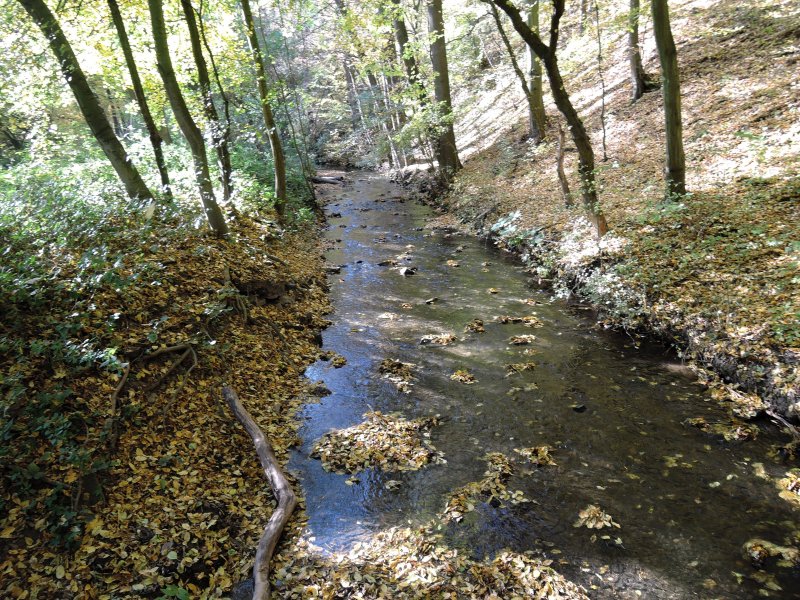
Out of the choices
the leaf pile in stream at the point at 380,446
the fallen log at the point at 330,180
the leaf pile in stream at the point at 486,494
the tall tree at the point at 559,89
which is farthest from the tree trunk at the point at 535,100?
the fallen log at the point at 330,180

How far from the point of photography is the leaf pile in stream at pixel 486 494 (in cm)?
511

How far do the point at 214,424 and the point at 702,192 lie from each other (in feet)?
32.9

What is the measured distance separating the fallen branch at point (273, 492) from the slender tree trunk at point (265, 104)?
9.86 metres

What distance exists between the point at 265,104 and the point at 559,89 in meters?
8.78

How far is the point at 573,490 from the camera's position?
5.23m

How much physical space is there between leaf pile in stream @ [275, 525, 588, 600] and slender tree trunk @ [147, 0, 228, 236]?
7.19m

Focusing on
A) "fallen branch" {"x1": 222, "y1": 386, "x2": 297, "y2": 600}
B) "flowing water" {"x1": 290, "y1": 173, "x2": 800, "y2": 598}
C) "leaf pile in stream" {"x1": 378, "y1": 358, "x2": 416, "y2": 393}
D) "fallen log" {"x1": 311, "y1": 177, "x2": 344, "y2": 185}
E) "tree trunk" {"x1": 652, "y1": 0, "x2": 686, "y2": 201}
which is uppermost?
"tree trunk" {"x1": 652, "y1": 0, "x2": 686, "y2": 201}

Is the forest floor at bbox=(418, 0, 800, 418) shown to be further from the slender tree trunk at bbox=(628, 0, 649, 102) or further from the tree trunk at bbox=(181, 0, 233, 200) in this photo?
the tree trunk at bbox=(181, 0, 233, 200)

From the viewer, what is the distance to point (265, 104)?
13.7 meters

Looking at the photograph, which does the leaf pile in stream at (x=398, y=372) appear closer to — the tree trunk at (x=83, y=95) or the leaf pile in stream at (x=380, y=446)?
the leaf pile in stream at (x=380, y=446)

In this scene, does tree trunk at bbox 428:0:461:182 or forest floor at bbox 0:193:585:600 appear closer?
forest floor at bbox 0:193:585:600

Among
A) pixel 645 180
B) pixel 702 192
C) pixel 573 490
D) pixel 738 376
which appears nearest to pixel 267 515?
pixel 573 490

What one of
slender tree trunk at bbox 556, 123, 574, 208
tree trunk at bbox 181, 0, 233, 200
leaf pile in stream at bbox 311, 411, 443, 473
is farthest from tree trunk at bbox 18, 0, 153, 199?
slender tree trunk at bbox 556, 123, 574, 208

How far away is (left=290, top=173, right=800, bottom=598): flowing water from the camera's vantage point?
442cm
